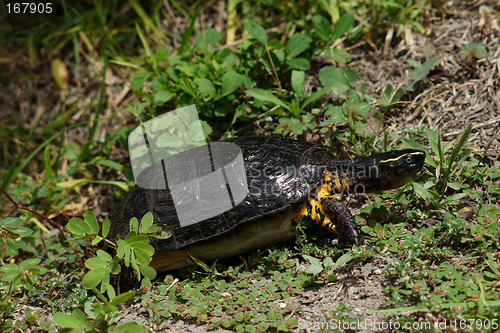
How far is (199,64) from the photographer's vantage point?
455 cm

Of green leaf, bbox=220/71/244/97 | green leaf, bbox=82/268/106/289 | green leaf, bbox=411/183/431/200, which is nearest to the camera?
green leaf, bbox=82/268/106/289

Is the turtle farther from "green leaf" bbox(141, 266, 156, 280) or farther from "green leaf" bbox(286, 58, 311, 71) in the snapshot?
"green leaf" bbox(286, 58, 311, 71)

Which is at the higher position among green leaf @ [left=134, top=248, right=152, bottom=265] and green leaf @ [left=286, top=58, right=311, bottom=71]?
green leaf @ [left=286, top=58, right=311, bottom=71]

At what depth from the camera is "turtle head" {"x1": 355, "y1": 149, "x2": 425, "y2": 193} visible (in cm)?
316

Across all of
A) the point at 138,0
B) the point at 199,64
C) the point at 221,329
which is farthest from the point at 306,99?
the point at 138,0

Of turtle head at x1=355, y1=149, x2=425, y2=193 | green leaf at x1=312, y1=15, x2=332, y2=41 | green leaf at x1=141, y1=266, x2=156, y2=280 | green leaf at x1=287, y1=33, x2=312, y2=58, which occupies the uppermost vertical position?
green leaf at x1=312, y1=15, x2=332, y2=41

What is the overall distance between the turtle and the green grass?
162mm

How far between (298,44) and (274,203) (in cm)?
212

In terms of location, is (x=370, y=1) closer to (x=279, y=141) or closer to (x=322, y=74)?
(x=322, y=74)

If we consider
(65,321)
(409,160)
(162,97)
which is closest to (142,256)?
(65,321)

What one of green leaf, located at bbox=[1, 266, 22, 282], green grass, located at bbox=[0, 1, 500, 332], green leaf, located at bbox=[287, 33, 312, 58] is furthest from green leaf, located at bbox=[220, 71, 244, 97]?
green leaf, located at bbox=[1, 266, 22, 282]

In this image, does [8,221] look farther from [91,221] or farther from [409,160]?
[409,160]

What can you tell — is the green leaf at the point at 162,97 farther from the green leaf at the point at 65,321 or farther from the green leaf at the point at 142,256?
the green leaf at the point at 65,321

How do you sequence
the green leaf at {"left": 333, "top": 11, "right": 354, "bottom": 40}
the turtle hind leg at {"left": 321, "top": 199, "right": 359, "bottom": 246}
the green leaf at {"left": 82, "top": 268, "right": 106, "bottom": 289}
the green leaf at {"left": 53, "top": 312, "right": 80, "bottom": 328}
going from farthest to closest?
the green leaf at {"left": 333, "top": 11, "right": 354, "bottom": 40} < the turtle hind leg at {"left": 321, "top": 199, "right": 359, "bottom": 246} < the green leaf at {"left": 82, "top": 268, "right": 106, "bottom": 289} < the green leaf at {"left": 53, "top": 312, "right": 80, "bottom": 328}
